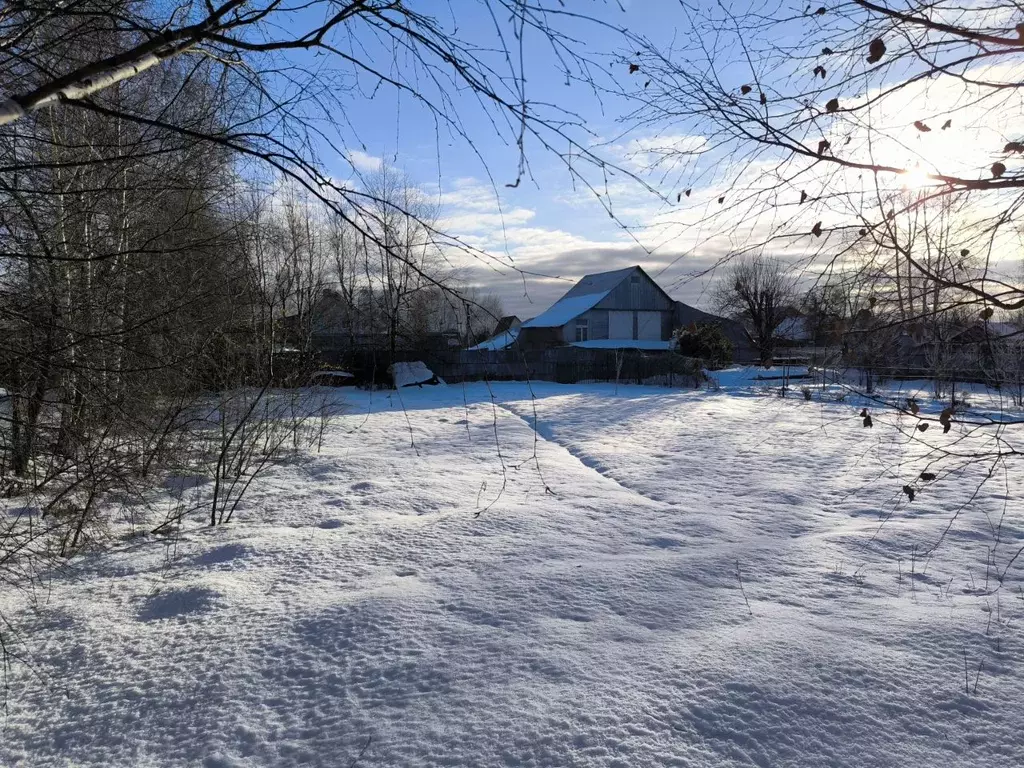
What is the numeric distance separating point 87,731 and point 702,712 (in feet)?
8.33

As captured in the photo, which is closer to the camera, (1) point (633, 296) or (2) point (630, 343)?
(2) point (630, 343)

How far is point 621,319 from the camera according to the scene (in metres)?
38.0

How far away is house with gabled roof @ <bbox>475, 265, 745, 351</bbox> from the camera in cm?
3756

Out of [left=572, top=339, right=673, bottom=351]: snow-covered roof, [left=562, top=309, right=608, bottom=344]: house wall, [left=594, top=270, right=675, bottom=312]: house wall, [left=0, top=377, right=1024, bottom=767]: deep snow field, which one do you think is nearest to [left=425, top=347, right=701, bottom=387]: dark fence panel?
[left=572, top=339, right=673, bottom=351]: snow-covered roof

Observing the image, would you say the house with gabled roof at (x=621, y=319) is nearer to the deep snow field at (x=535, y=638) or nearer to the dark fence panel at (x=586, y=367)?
the dark fence panel at (x=586, y=367)

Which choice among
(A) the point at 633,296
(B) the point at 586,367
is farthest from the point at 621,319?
(B) the point at 586,367

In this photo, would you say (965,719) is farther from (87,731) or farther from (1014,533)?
(1014,533)

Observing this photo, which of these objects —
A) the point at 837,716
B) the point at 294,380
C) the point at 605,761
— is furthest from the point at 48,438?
the point at 294,380

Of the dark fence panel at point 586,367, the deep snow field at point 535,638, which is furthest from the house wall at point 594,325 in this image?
the deep snow field at point 535,638

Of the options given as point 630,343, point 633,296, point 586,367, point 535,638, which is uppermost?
point 633,296

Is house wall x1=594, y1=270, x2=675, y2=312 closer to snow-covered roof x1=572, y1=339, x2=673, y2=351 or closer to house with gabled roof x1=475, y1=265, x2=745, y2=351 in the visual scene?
house with gabled roof x1=475, y1=265, x2=745, y2=351

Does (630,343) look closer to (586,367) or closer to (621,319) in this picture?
(621,319)

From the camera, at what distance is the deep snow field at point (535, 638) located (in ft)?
8.57

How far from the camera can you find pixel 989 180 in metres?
2.51
